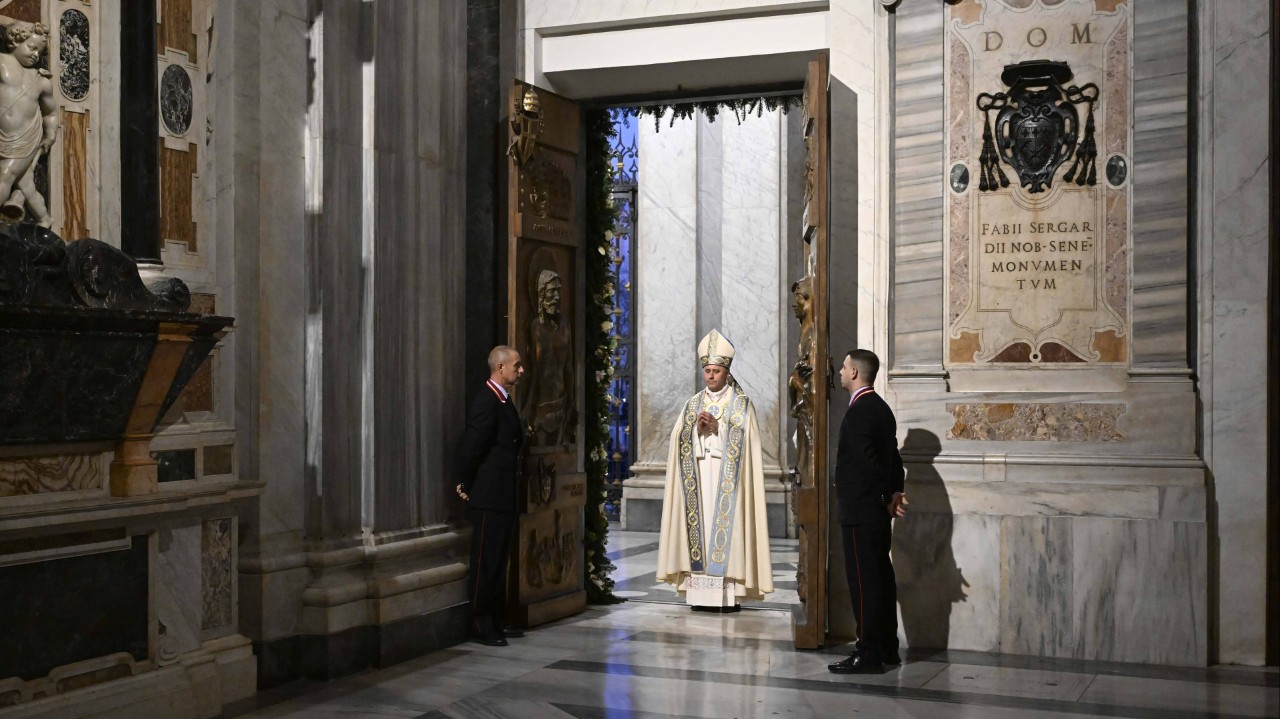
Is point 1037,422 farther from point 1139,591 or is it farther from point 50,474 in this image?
point 50,474

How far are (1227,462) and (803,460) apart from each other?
2.30m

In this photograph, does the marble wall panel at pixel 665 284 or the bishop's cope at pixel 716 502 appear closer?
the bishop's cope at pixel 716 502

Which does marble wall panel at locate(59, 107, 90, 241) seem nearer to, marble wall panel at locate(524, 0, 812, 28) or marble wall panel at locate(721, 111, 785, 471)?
marble wall panel at locate(524, 0, 812, 28)

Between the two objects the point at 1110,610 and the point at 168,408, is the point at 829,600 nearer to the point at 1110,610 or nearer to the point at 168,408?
the point at 1110,610

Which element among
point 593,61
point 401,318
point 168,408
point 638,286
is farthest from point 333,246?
point 638,286

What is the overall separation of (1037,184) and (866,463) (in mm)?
1994

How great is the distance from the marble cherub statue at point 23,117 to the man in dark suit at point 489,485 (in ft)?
9.52

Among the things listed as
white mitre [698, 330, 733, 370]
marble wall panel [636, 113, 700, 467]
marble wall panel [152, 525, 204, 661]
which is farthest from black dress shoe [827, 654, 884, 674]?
marble wall panel [636, 113, 700, 467]

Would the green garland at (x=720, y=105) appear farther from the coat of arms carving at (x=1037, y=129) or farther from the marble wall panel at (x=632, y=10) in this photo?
the coat of arms carving at (x=1037, y=129)

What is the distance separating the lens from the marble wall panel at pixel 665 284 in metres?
13.5

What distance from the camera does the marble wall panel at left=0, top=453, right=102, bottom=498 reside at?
471 centimetres

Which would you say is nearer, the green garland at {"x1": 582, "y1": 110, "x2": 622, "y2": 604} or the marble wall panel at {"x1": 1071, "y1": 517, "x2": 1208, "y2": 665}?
the marble wall panel at {"x1": 1071, "y1": 517, "x2": 1208, "y2": 665}

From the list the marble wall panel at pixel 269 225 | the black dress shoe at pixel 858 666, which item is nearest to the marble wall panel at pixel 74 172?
the marble wall panel at pixel 269 225

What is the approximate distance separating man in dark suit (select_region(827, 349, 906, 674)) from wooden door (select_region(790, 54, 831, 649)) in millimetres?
336
